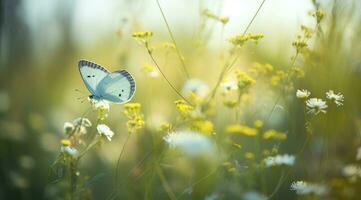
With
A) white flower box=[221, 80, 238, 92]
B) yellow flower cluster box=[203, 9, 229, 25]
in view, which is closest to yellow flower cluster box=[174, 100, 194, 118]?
white flower box=[221, 80, 238, 92]

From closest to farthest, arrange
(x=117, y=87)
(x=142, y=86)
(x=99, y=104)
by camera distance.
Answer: (x=99, y=104) < (x=117, y=87) < (x=142, y=86)

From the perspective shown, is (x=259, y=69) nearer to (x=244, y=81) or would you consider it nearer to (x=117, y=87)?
(x=244, y=81)

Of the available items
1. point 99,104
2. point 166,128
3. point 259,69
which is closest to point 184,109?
point 166,128

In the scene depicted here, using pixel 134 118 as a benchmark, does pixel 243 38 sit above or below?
above

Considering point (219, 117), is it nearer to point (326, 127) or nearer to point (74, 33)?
point (326, 127)

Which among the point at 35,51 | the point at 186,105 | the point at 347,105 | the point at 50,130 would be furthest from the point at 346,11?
the point at 35,51

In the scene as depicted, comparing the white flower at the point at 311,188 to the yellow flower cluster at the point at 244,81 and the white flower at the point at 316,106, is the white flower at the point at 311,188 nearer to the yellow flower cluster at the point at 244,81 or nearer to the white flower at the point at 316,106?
the white flower at the point at 316,106

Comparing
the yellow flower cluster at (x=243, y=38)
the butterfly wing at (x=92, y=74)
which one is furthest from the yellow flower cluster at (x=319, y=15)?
the butterfly wing at (x=92, y=74)

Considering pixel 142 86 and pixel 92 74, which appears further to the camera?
pixel 142 86
